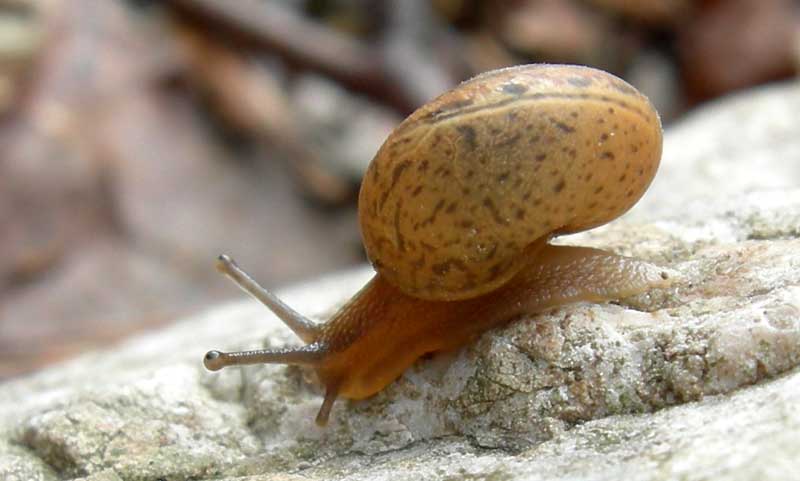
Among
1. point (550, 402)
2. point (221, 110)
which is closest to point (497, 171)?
point (550, 402)

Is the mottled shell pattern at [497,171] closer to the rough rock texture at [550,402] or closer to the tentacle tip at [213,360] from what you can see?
the rough rock texture at [550,402]

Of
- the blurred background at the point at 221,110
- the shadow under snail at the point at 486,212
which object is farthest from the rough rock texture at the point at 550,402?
the blurred background at the point at 221,110

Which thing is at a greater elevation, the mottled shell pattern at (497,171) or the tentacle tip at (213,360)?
the mottled shell pattern at (497,171)

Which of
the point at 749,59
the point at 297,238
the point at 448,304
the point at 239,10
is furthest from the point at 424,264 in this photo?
the point at 749,59

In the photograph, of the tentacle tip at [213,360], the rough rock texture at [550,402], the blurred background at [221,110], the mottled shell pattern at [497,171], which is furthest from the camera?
the blurred background at [221,110]

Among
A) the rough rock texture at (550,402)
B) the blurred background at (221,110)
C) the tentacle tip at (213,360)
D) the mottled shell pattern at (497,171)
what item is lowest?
the rough rock texture at (550,402)

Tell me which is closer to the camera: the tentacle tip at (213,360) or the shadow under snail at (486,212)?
→ the shadow under snail at (486,212)

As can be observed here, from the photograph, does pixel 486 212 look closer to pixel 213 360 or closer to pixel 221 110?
pixel 213 360

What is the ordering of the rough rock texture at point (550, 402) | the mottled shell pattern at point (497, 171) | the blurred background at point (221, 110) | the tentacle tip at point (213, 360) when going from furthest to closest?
the blurred background at point (221, 110) < the tentacle tip at point (213, 360) < the mottled shell pattern at point (497, 171) < the rough rock texture at point (550, 402)
